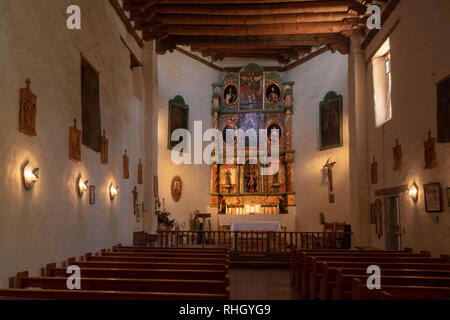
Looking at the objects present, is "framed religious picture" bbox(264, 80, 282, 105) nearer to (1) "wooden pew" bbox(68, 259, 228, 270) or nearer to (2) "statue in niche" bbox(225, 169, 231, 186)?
(2) "statue in niche" bbox(225, 169, 231, 186)

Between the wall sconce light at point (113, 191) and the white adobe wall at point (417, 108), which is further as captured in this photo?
the wall sconce light at point (113, 191)

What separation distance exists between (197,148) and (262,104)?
367cm

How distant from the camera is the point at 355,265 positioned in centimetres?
696

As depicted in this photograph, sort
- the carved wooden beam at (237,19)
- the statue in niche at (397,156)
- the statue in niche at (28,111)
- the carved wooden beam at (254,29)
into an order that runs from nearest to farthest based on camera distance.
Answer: the statue in niche at (28,111) → the statue in niche at (397,156) → the carved wooden beam at (237,19) → the carved wooden beam at (254,29)

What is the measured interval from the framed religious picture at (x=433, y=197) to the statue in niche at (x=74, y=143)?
21.6ft

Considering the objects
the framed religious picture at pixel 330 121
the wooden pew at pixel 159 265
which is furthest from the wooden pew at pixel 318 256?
the framed religious picture at pixel 330 121

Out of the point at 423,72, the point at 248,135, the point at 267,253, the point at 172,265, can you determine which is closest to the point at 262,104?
the point at 248,135

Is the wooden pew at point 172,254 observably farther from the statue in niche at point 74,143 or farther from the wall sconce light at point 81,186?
the statue in niche at point 74,143

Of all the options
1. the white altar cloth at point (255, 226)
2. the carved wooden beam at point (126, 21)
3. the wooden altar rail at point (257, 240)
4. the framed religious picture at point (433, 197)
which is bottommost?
the wooden altar rail at point (257, 240)

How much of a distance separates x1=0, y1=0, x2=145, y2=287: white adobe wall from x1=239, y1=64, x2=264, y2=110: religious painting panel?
32.6 ft

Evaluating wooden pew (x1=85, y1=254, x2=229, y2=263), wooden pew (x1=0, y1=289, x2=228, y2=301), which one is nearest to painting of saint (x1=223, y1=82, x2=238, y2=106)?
wooden pew (x1=85, y1=254, x2=229, y2=263)

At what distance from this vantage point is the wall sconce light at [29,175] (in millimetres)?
5629

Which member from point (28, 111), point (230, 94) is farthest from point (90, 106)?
point (230, 94)

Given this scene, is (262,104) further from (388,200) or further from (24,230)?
(24,230)
